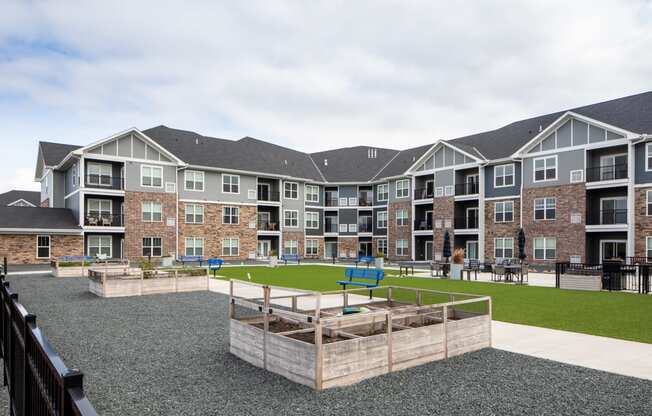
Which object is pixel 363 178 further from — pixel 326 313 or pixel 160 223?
pixel 326 313

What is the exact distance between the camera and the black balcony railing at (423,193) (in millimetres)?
43562

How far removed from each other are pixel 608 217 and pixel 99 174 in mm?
38999

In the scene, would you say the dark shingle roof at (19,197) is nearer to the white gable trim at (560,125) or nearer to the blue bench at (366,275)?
the blue bench at (366,275)

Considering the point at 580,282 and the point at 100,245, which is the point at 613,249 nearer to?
the point at 580,282

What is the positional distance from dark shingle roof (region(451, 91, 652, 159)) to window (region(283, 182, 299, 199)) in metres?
18.2

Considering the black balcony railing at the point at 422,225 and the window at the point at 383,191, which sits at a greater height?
the window at the point at 383,191

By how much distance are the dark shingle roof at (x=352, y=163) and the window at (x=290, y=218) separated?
700 centimetres

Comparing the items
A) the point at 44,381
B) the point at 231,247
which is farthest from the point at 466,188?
the point at 44,381

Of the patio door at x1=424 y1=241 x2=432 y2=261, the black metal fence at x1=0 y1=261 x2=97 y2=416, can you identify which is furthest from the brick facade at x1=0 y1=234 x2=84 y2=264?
the black metal fence at x1=0 y1=261 x2=97 y2=416

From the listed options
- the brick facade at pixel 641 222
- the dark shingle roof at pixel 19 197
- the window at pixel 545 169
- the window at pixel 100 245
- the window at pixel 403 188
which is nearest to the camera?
the brick facade at pixel 641 222

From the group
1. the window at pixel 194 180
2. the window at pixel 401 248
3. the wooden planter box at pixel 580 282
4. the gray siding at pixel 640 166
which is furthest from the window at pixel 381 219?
the wooden planter box at pixel 580 282

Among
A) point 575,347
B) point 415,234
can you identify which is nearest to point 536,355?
point 575,347

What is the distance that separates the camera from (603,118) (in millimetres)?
33031

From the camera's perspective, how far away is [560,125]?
3284cm
